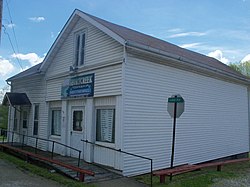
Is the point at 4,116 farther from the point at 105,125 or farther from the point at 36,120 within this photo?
the point at 105,125

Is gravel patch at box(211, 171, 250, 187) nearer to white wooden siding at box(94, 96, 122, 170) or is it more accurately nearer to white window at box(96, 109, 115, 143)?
white wooden siding at box(94, 96, 122, 170)

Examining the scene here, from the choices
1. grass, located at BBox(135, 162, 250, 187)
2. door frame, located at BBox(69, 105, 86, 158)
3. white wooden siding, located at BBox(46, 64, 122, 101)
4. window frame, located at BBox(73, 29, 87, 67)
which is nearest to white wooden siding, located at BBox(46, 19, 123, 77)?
window frame, located at BBox(73, 29, 87, 67)

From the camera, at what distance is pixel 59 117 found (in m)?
14.6

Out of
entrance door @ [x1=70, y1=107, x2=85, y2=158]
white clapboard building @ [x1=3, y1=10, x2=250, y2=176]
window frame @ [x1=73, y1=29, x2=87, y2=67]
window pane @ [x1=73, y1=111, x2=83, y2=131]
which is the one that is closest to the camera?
white clapboard building @ [x1=3, y1=10, x2=250, y2=176]

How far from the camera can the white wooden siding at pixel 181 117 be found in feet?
34.7

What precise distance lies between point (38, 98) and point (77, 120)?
→ 434 cm

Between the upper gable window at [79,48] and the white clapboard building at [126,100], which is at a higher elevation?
the upper gable window at [79,48]

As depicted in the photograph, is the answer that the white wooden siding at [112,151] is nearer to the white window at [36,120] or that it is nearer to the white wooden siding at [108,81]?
the white wooden siding at [108,81]

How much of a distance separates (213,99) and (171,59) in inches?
171

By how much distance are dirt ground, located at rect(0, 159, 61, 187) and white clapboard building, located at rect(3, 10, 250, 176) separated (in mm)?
2534

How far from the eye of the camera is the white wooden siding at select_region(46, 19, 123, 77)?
36.3 feet

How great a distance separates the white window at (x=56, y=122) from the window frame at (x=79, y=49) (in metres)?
3.06

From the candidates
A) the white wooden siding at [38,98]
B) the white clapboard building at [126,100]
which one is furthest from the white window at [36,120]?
the white wooden siding at [38,98]

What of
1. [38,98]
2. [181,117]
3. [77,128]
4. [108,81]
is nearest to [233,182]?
[181,117]
